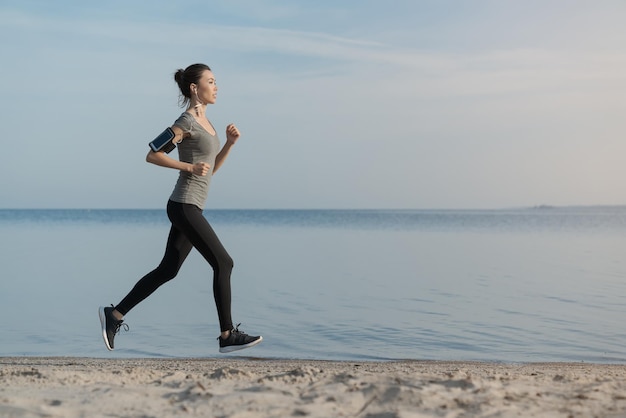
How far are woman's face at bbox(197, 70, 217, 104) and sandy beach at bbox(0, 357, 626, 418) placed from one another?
1990mm

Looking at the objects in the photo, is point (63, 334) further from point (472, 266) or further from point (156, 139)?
point (472, 266)

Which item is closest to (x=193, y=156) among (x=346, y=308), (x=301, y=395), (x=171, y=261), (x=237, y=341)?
(x=171, y=261)

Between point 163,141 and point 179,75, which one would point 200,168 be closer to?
point 163,141

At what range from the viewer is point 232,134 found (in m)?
5.45

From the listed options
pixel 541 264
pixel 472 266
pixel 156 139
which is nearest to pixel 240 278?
pixel 472 266

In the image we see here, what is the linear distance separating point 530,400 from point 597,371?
2.15 meters

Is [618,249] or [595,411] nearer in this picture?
[595,411]

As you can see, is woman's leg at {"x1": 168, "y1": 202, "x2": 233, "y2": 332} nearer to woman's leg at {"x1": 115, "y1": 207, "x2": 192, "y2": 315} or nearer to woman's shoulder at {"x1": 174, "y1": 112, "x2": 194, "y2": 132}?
woman's leg at {"x1": 115, "y1": 207, "x2": 192, "y2": 315}

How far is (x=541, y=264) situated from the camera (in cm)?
1547

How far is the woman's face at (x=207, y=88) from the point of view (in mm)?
5289

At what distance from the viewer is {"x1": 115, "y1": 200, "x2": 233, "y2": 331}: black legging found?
5.09 m

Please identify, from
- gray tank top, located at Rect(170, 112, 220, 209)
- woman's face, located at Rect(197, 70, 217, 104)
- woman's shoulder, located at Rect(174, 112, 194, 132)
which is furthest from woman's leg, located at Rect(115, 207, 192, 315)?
woman's face, located at Rect(197, 70, 217, 104)

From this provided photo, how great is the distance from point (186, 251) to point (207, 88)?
3.75 ft

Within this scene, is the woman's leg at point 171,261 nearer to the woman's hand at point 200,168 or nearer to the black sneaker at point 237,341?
the woman's hand at point 200,168
